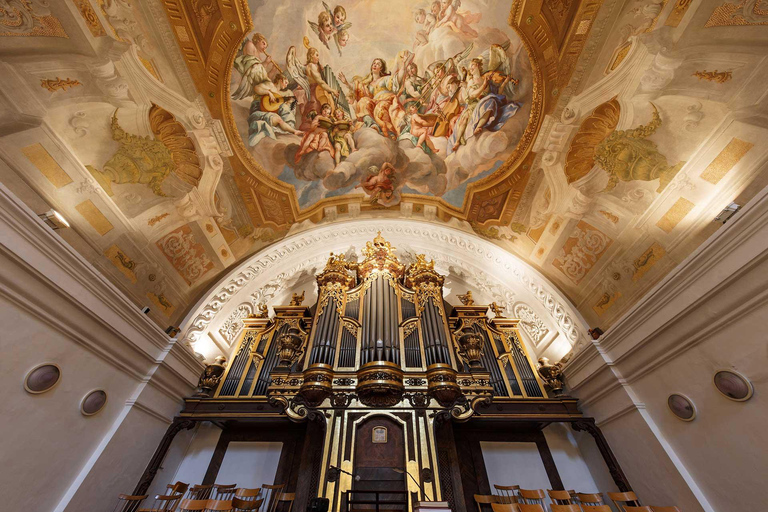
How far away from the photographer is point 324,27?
5.52 metres

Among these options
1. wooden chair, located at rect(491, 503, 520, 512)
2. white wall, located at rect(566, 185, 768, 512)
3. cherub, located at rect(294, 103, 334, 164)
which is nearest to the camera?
white wall, located at rect(566, 185, 768, 512)

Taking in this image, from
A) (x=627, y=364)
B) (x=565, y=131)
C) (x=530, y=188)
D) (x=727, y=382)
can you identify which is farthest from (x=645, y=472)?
(x=565, y=131)

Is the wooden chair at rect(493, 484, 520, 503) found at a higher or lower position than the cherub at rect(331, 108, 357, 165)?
lower

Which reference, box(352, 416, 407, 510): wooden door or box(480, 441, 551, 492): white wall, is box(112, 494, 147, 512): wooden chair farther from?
box(480, 441, 551, 492): white wall

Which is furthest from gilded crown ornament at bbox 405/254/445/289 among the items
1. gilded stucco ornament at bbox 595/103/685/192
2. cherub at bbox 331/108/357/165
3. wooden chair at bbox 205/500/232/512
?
wooden chair at bbox 205/500/232/512

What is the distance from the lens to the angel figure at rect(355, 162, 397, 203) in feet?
25.4

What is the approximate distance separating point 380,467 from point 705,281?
512 cm

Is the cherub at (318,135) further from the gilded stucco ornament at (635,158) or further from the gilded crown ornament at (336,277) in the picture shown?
the gilded stucco ornament at (635,158)

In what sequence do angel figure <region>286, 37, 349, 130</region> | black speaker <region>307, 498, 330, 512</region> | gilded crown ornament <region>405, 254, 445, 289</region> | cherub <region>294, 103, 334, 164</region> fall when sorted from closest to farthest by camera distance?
black speaker <region>307, 498, 330, 512</region> → angel figure <region>286, 37, 349, 130</region> → cherub <region>294, 103, 334, 164</region> → gilded crown ornament <region>405, 254, 445, 289</region>

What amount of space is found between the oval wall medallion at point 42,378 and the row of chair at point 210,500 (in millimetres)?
2041

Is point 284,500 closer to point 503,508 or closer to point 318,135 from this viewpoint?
point 503,508

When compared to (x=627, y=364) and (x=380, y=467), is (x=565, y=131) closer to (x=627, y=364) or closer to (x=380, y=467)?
(x=627, y=364)

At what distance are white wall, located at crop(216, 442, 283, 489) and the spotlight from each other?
4.87 metres

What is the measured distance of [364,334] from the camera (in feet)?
19.4
